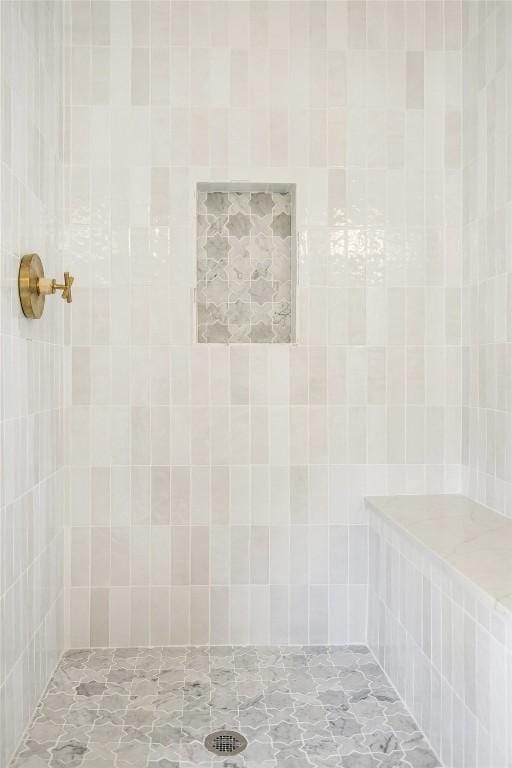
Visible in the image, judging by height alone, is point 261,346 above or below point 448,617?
above

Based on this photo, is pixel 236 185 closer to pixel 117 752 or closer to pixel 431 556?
pixel 431 556

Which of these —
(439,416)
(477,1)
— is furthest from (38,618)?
(477,1)

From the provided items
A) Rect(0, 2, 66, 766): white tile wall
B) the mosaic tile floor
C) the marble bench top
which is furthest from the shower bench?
Rect(0, 2, 66, 766): white tile wall

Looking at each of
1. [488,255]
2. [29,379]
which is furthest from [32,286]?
[488,255]

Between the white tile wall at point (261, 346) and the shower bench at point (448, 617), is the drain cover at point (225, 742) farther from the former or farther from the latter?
the white tile wall at point (261, 346)

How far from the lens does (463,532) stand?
84.7 inches

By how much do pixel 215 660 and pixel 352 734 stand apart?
0.69 metres

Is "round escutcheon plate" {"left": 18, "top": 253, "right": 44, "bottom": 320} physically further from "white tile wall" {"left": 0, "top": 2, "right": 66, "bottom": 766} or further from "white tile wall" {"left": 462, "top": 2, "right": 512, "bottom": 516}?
"white tile wall" {"left": 462, "top": 2, "right": 512, "bottom": 516}

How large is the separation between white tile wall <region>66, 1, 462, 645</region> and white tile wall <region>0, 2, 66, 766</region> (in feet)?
0.52

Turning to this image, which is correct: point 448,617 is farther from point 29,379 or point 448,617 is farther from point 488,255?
point 29,379

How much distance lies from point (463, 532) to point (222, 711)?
956 millimetres

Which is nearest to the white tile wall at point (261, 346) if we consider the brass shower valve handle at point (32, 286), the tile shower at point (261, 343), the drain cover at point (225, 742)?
the tile shower at point (261, 343)

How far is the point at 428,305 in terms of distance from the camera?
2773mm

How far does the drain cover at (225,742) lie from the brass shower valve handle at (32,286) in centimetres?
137
